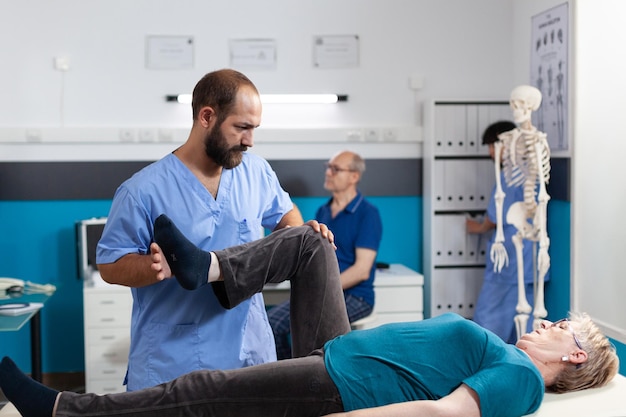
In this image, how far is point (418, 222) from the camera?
189 inches

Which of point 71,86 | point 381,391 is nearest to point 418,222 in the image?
point 71,86

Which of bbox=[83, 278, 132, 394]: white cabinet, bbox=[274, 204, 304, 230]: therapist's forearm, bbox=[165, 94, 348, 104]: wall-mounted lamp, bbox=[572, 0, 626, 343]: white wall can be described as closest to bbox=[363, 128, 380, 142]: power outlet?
bbox=[165, 94, 348, 104]: wall-mounted lamp

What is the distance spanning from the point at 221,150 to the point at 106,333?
2.11 metres

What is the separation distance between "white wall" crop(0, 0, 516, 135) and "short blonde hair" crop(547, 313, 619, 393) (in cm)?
258

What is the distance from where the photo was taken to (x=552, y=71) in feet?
13.5

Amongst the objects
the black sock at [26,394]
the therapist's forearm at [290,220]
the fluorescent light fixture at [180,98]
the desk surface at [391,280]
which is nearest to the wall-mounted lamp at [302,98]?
the fluorescent light fixture at [180,98]

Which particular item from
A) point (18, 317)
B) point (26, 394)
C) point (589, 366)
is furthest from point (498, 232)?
point (26, 394)

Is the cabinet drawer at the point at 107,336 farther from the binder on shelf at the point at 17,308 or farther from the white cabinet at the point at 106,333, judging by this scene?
the binder on shelf at the point at 17,308

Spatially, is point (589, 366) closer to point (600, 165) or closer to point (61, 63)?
point (600, 165)

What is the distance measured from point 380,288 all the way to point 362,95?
114 centimetres

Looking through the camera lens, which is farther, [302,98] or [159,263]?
[302,98]

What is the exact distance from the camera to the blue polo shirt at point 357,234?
13.1 feet

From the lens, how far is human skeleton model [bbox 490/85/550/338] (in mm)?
3736

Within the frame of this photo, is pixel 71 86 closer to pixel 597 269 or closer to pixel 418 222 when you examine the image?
pixel 418 222
